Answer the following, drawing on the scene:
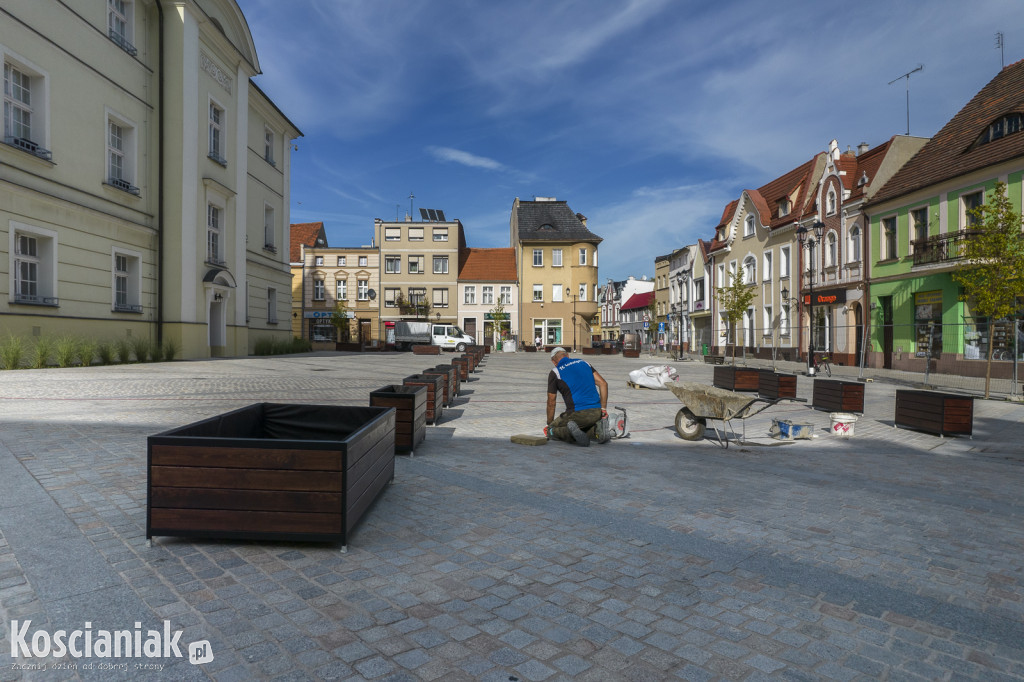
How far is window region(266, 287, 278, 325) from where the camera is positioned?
3279 centimetres

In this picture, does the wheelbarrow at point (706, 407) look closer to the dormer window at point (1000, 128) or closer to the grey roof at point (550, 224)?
the dormer window at point (1000, 128)

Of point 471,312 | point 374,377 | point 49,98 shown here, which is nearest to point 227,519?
point 374,377

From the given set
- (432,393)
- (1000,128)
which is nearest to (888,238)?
(1000,128)

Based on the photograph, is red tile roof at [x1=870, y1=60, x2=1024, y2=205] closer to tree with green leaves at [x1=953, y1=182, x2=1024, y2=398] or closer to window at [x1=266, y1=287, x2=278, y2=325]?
tree with green leaves at [x1=953, y1=182, x2=1024, y2=398]

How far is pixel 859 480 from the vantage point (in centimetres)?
661

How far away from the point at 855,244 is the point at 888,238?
2.54 m

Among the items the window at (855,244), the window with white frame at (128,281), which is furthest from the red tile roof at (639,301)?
the window with white frame at (128,281)

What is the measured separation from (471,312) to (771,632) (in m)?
56.7

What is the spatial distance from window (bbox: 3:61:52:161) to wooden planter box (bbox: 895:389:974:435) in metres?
22.5

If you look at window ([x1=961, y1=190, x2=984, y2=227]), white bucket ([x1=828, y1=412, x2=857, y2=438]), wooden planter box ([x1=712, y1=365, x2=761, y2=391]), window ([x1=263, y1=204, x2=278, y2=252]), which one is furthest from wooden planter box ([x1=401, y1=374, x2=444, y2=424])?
window ([x1=263, y1=204, x2=278, y2=252])

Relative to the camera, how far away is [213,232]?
25750 millimetres

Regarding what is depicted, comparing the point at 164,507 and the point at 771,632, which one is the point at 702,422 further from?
the point at 164,507

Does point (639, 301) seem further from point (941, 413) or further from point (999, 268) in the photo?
point (941, 413)

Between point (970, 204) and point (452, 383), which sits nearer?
point (452, 383)
